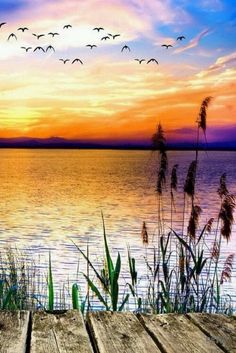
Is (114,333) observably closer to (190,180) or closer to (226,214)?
(226,214)

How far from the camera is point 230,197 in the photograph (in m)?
4.81

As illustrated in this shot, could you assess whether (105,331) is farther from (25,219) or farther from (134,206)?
(134,206)

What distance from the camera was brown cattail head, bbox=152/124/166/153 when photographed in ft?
16.4

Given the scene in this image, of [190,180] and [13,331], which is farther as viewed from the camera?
[190,180]

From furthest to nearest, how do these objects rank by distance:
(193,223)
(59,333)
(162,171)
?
(162,171)
(193,223)
(59,333)

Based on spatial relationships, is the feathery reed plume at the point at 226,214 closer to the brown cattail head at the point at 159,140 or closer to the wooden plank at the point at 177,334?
the brown cattail head at the point at 159,140

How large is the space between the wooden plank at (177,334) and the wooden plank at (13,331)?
0.63 metres

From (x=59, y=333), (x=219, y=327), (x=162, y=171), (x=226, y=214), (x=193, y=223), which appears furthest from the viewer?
(x=162, y=171)

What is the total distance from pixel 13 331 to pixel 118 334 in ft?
1.70

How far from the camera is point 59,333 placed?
2.85m

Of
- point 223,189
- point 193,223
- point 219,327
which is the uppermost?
point 223,189

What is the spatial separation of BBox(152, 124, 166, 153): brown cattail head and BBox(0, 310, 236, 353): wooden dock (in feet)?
6.68

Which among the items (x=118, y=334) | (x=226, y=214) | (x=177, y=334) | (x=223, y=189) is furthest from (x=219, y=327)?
(x=223, y=189)

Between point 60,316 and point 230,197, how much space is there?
2.18m
